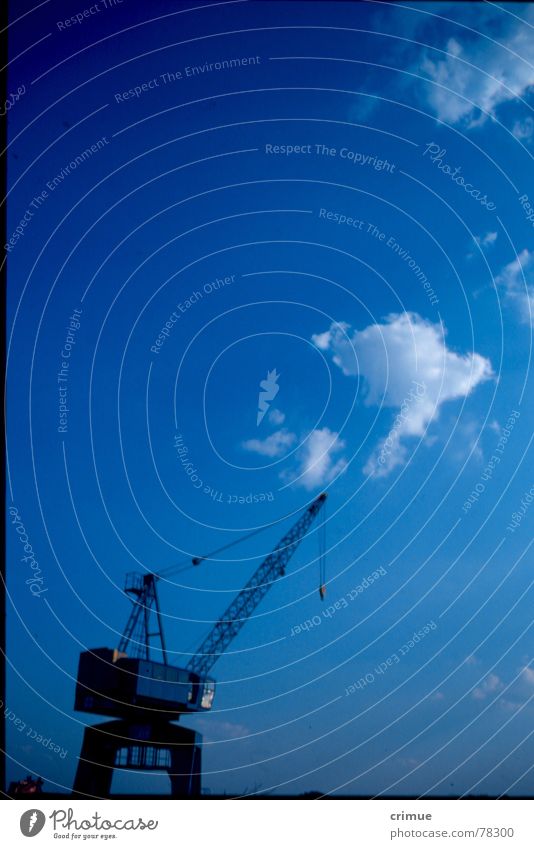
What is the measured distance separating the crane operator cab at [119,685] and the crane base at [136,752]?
1226 millimetres

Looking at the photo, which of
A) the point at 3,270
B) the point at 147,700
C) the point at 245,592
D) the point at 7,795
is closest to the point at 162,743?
the point at 147,700

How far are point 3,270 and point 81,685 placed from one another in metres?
46.1

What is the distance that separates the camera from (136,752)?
5903 centimetres

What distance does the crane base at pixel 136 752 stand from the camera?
189 ft

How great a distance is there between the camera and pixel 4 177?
2100 cm

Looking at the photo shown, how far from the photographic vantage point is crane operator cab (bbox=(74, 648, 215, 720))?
192 feet

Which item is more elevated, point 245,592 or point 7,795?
point 245,592

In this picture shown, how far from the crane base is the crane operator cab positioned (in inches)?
48.3

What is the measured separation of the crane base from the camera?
57469 millimetres

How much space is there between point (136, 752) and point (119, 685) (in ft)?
18.0

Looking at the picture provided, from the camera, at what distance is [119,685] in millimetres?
58688

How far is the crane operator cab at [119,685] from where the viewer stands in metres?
58.4
